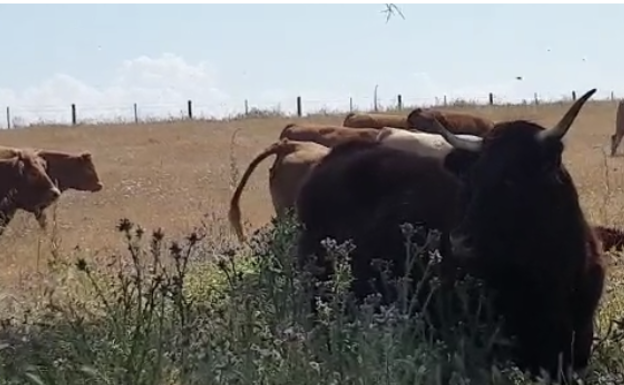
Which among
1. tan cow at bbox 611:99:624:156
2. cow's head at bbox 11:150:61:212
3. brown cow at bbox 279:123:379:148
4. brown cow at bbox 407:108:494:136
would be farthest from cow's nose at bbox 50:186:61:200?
tan cow at bbox 611:99:624:156

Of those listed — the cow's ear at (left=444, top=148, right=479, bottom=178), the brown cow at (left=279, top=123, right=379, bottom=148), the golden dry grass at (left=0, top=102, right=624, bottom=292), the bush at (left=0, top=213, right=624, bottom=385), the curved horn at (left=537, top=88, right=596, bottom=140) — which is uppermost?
the curved horn at (left=537, top=88, right=596, bottom=140)

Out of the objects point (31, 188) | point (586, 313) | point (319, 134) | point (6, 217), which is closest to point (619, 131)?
point (319, 134)

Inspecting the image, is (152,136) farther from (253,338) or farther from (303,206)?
(253,338)

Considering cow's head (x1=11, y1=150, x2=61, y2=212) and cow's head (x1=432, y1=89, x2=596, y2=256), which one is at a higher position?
cow's head (x1=432, y1=89, x2=596, y2=256)

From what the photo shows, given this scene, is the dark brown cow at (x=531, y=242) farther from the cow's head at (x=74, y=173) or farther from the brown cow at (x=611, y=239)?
the cow's head at (x=74, y=173)

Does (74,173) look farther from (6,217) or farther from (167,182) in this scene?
(6,217)

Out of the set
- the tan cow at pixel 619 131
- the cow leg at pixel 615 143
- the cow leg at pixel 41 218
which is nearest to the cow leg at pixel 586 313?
the cow leg at pixel 41 218

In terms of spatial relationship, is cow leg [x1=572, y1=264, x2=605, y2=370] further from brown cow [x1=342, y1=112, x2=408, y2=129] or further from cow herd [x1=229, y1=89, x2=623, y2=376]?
brown cow [x1=342, y1=112, x2=408, y2=129]

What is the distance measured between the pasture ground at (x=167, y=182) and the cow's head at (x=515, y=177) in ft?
1.84

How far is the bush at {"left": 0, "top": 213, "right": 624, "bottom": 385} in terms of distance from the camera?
14.0 feet

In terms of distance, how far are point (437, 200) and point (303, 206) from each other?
146 centimetres

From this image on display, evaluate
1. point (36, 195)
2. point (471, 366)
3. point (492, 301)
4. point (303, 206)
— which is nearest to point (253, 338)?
point (471, 366)

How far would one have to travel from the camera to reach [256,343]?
4.71 meters

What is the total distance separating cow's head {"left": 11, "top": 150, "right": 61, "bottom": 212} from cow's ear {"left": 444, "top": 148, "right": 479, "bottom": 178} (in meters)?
10.6
